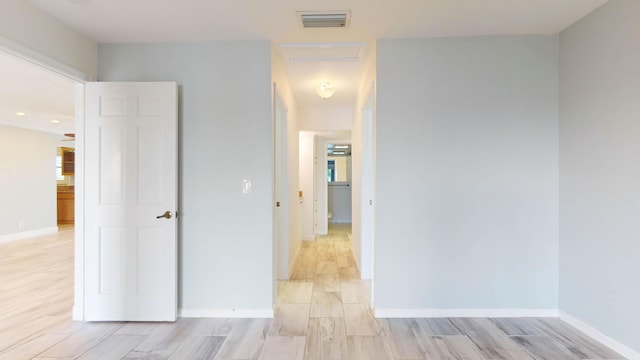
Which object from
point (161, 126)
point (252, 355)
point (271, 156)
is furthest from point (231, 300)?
point (161, 126)

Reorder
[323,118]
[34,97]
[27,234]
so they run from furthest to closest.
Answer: [27,234]
[323,118]
[34,97]

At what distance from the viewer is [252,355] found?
221 cm

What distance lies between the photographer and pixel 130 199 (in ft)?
8.93

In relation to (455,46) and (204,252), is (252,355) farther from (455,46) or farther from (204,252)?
(455,46)

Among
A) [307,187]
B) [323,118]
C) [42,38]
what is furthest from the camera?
[307,187]

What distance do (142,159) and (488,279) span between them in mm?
3123

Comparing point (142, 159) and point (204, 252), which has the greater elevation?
point (142, 159)

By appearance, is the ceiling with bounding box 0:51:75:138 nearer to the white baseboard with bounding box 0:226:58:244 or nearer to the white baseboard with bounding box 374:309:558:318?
the white baseboard with bounding box 0:226:58:244

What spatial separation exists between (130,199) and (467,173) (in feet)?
9.44

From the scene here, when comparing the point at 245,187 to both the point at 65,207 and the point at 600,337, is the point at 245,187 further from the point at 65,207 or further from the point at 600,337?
the point at 65,207

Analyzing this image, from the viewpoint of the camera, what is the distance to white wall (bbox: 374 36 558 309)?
275cm

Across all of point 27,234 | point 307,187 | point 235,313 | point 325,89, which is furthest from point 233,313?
point 27,234

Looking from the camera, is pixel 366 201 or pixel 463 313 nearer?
pixel 463 313

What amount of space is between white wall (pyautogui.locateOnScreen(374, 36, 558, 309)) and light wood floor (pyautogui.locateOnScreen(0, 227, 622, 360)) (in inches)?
10.3
